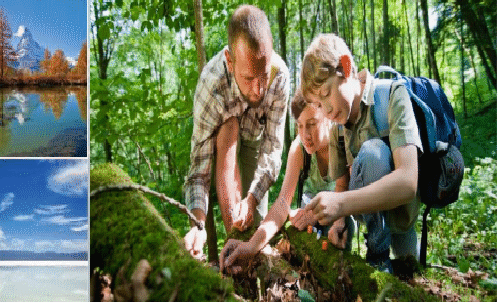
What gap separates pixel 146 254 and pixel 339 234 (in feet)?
3.62

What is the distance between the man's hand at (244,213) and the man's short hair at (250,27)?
0.86 m

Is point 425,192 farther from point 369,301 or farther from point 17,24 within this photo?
point 17,24

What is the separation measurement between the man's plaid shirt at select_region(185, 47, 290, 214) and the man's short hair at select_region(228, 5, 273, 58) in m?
0.13

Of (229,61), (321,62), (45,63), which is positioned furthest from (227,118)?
(45,63)

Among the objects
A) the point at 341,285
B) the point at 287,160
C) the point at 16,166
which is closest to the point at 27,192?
the point at 16,166

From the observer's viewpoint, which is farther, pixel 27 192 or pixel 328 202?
pixel 27 192

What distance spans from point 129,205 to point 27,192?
98 cm

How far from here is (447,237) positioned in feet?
11.8

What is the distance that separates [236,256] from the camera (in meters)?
3.50

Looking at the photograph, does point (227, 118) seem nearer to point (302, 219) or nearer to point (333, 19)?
point (302, 219)

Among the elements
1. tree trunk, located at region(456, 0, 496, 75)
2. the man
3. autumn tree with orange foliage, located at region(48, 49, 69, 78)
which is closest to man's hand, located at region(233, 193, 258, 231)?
the man

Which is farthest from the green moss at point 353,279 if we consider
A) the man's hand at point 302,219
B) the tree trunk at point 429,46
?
the tree trunk at point 429,46

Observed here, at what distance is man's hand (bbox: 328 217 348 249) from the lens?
3.33m

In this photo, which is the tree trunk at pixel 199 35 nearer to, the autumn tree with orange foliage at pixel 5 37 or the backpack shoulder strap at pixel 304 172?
the backpack shoulder strap at pixel 304 172
